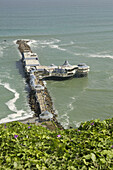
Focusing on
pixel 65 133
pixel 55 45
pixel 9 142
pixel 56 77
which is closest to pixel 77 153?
pixel 65 133

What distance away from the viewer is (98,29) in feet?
378

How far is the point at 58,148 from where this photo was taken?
1833 centimetres

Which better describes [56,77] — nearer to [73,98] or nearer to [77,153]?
[73,98]

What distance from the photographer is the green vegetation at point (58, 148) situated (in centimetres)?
1656

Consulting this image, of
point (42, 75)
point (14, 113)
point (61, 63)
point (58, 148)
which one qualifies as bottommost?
point (14, 113)

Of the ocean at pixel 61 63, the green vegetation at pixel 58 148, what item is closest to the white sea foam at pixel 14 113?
the ocean at pixel 61 63

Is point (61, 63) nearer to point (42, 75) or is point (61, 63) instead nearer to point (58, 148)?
point (42, 75)

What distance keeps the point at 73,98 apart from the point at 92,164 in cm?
3243

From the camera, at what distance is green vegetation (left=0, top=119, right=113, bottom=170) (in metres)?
16.6

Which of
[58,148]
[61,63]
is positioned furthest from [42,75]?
[58,148]

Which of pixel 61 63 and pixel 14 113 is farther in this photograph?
pixel 61 63

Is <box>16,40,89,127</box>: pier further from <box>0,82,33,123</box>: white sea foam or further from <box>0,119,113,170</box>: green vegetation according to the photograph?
<box>0,119,113,170</box>: green vegetation

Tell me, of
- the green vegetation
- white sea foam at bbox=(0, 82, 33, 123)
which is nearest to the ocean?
white sea foam at bbox=(0, 82, 33, 123)

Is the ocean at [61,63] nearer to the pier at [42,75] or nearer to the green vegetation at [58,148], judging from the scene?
the pier at [42,75]
